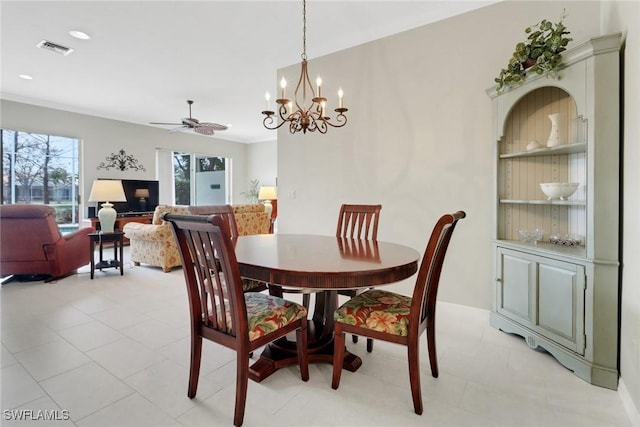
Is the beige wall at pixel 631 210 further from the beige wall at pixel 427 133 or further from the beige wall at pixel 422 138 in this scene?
the beige wall at pixel 427 133

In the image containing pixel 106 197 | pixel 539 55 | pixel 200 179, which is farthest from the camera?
pixel 200 179

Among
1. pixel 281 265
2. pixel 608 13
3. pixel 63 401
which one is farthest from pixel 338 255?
pixel 608 13

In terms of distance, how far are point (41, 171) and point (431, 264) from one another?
7.15 metres

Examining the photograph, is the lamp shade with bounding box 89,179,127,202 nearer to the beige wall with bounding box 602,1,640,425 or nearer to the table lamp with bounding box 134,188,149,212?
the table lamp with bounding box 134,188,149,212

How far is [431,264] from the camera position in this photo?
154cm

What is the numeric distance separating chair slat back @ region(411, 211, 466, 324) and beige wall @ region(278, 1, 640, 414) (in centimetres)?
139

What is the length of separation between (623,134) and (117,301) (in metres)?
4.14

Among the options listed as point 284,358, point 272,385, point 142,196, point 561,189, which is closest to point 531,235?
point 561,189

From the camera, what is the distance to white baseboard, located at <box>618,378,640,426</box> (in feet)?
4.75

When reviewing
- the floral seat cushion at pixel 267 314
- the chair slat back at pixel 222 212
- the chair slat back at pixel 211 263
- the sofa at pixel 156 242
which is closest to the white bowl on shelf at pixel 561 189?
the floral seat cushion at pixel 267 314

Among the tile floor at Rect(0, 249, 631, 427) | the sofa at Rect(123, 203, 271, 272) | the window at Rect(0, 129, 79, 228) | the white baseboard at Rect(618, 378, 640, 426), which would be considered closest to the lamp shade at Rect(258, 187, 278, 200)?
the sofa at Rect(123, 203, 271, 272)

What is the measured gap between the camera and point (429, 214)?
3.11 meters

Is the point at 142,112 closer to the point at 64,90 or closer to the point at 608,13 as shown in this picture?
the point at 64,90

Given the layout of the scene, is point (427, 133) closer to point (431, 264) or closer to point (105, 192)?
point (431, 264)
